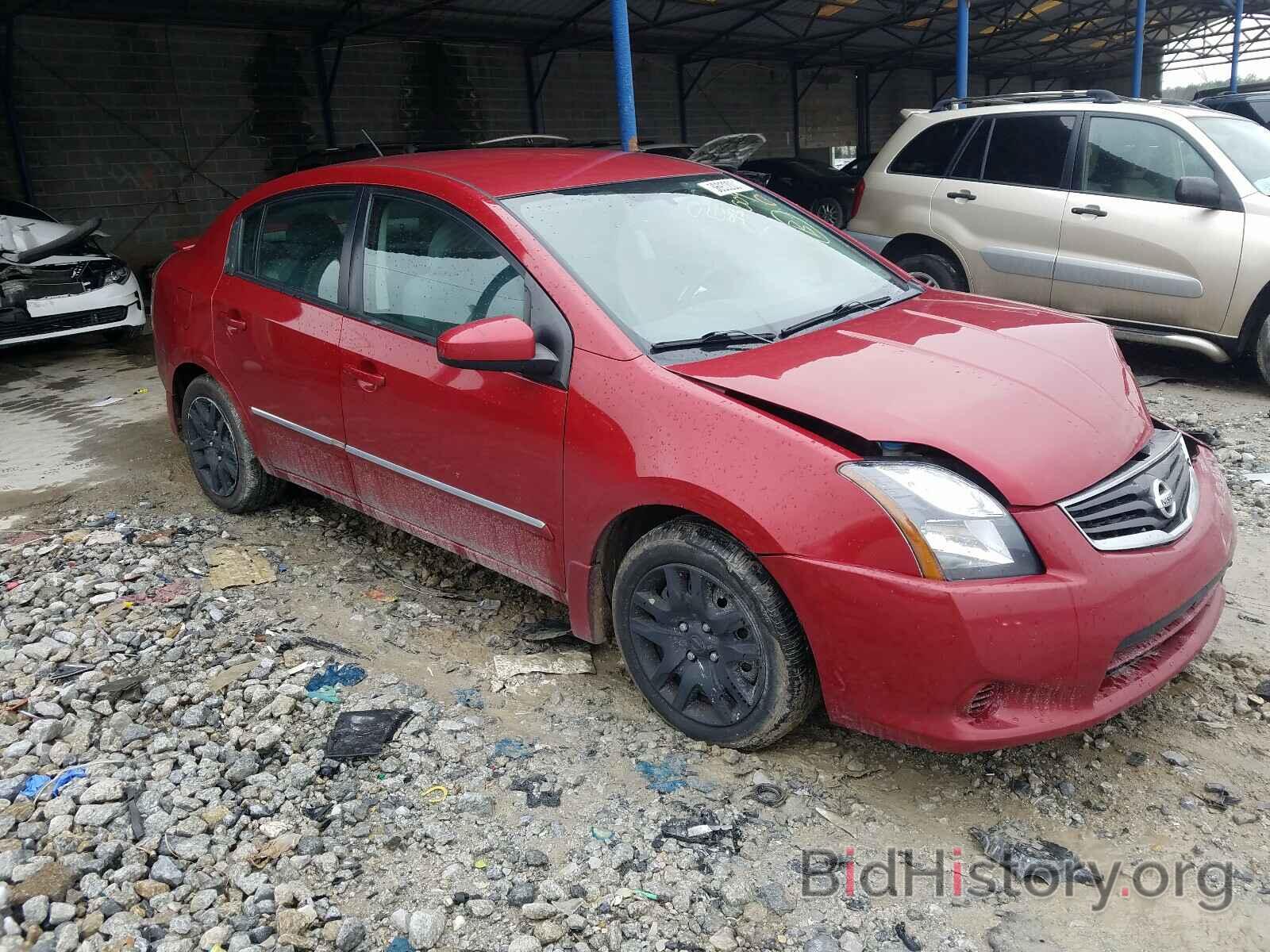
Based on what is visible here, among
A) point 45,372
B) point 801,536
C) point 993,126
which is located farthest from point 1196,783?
point 45,372

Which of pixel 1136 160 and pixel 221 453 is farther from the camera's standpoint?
pixel 1136 160

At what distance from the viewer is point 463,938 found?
218 centimetres

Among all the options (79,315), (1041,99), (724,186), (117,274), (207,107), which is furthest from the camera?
(207,107)

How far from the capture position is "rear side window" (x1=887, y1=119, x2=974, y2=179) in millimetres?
6941

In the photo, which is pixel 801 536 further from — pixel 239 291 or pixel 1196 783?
pixel 239 291

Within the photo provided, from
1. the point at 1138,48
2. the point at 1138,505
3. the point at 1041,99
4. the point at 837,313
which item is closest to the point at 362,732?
the point at 837,313

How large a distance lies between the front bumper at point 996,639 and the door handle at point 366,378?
164 cm

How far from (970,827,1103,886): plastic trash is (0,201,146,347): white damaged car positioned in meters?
8.20

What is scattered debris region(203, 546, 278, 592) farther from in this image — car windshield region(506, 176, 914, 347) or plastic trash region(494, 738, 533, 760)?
car windshield region(506, 176, 914, 347)

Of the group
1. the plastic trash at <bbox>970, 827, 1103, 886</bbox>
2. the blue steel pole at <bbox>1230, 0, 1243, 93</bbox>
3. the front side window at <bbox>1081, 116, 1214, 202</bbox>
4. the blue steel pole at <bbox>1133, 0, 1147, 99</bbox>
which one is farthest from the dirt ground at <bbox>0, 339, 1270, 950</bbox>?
the blue steel pole at <bbox>1230, 0, 1243, 93</bbox>

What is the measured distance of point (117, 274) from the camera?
8648mm

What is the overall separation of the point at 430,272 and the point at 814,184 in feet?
43.4

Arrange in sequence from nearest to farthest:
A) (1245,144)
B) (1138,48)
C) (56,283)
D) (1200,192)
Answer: (1200,192) → (1245,144) → (56,283) → (1138,48)

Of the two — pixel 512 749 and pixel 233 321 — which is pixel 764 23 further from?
pixel 512 749
